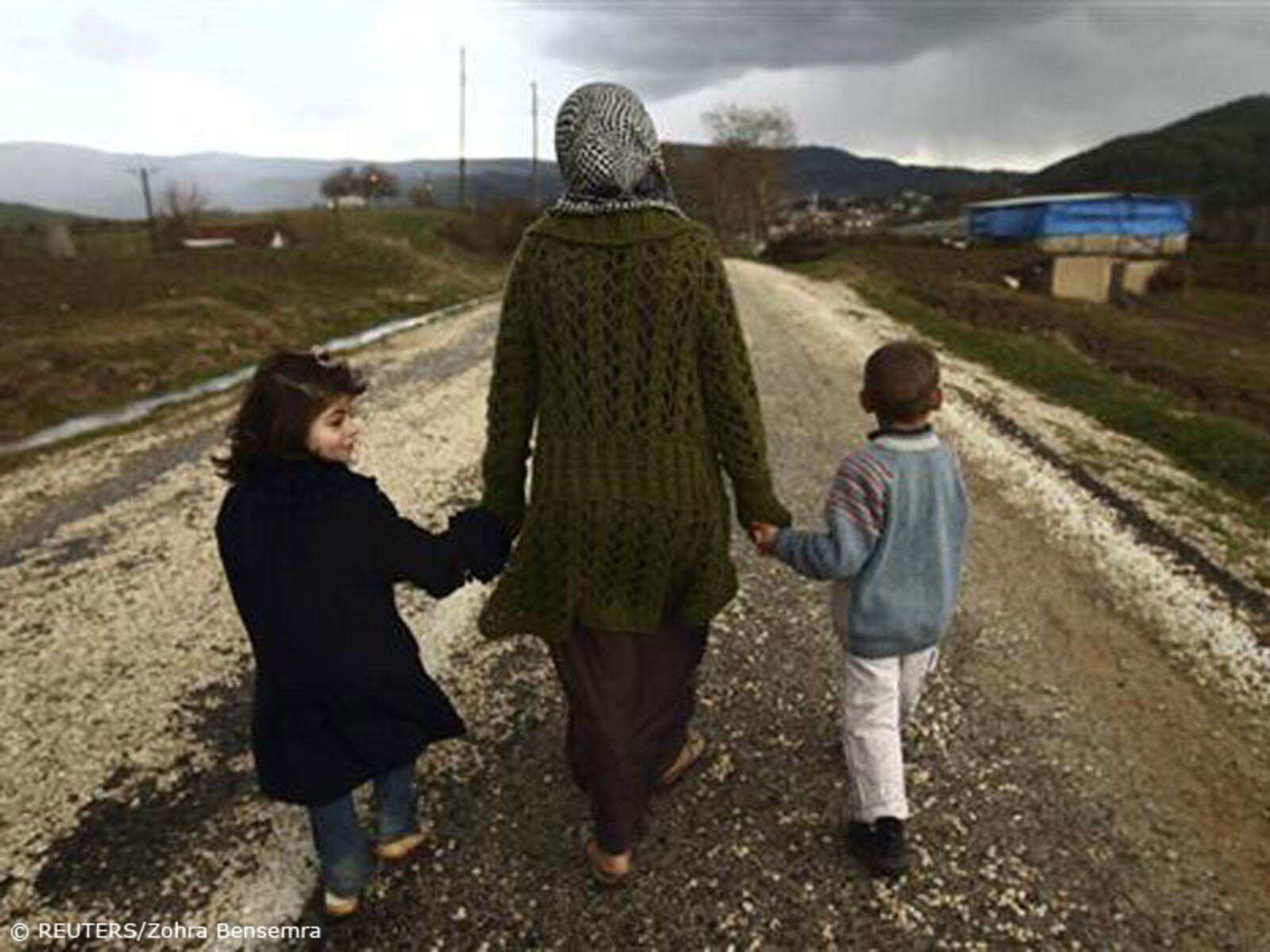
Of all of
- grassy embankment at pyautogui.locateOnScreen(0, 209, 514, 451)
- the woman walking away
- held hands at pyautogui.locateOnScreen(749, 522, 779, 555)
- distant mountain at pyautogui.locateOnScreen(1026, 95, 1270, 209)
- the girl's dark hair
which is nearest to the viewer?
the girl's dark hair

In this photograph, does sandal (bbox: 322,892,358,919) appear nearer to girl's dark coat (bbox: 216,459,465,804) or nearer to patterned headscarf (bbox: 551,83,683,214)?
girl's dark coat (bbox: 216,459,465,804)

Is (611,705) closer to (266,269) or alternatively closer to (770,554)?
(770,554)

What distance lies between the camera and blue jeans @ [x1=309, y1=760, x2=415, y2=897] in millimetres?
2723

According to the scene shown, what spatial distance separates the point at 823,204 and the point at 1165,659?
636 feet

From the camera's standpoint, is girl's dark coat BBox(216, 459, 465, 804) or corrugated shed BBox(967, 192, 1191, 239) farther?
corrugated shed BBox(967, 192, 1191, 239)

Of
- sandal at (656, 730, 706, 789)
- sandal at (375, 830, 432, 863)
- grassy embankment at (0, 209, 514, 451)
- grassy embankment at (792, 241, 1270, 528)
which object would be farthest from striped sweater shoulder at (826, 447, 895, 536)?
grassy embankment at (0, 209, 514, 451)

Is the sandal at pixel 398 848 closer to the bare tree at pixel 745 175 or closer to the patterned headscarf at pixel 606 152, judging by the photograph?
the patterned headscarf at pixel 606 152

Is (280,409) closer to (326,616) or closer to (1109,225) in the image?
(326,616)

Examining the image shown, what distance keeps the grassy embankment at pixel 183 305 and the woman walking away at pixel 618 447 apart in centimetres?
962

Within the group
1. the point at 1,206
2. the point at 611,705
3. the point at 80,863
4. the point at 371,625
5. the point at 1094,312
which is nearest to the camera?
the point at 371,625

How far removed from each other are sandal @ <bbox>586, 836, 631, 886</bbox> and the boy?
0.88 metres

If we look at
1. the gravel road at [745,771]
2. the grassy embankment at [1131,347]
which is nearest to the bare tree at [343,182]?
the grassy embankment at [1131,347]

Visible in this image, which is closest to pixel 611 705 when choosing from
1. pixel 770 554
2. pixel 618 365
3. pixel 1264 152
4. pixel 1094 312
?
pixel 770 554

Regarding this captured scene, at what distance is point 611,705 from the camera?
2828mm
